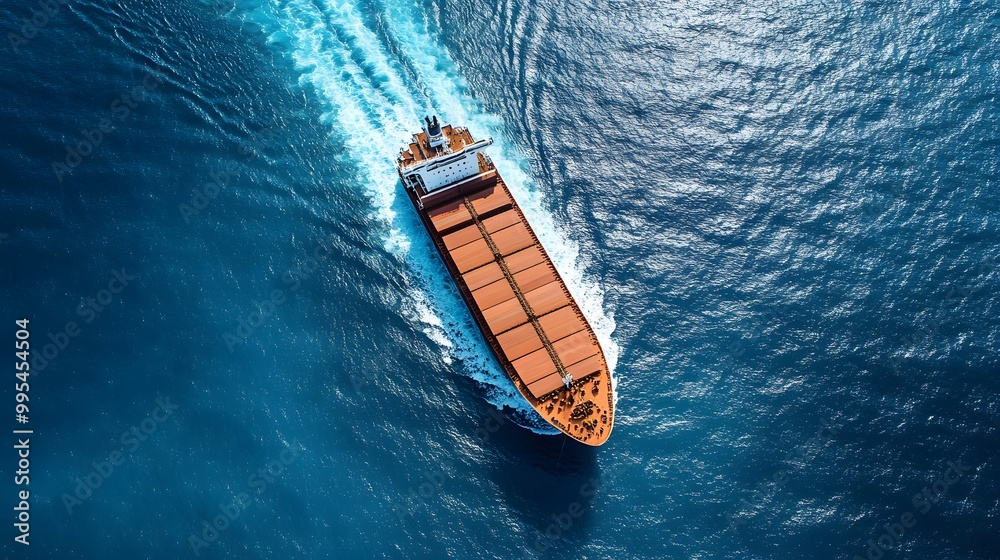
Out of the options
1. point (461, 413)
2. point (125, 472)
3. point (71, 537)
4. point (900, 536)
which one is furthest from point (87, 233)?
point (900, 536)

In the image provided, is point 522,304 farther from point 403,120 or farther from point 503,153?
point 403,120

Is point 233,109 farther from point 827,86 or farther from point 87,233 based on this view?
point 827,86

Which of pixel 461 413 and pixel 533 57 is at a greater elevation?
pixel 533 57

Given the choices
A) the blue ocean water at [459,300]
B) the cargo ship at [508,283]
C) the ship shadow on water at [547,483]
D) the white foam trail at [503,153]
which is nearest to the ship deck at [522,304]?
the cargo ship at [508,283]

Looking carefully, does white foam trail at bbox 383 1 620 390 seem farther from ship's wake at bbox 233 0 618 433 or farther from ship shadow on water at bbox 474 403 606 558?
ship shadow on water at bbox 474 403 606 558

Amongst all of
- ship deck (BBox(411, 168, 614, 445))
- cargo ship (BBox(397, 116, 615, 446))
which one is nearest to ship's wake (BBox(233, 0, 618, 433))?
cargo ship (BBox(397, 116, 615, 446))

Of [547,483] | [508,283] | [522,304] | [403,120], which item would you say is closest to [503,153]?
[403,120]
